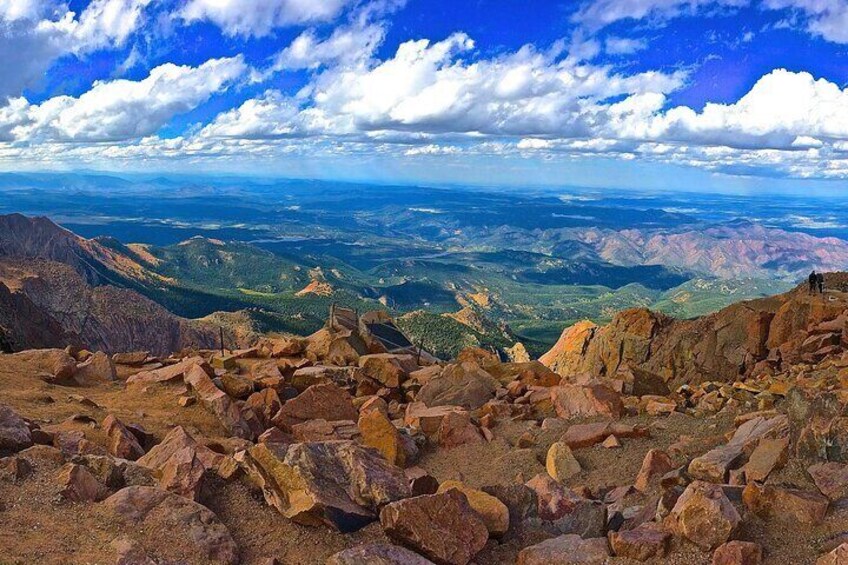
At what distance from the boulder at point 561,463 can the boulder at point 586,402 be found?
5.72 m

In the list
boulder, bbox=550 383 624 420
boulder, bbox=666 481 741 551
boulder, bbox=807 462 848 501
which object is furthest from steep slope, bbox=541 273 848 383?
boulder, bbox=666 481 741 551

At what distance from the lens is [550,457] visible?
18.5m

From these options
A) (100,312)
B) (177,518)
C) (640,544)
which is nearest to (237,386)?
(177,518)

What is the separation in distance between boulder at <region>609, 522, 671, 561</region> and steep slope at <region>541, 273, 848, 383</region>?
84.0 ft

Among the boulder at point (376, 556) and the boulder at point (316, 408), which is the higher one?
the boulder at point (376, 556)

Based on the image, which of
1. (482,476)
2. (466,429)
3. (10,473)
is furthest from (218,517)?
(466,429)

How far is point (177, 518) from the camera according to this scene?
1111 cm

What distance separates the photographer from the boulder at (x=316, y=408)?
23.1 m

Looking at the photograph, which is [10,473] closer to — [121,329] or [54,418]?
[54,418]

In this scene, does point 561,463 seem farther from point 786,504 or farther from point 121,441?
point 121,441

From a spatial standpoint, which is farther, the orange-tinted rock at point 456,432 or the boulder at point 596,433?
the orange-tinted rock at point 456,432

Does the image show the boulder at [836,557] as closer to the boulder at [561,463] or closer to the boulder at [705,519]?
the boulder at [705,519]

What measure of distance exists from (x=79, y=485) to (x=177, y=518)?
2057 mm

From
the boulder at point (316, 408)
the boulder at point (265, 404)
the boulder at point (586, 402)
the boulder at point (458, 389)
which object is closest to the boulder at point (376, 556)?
the boulder at point (316, 408)
